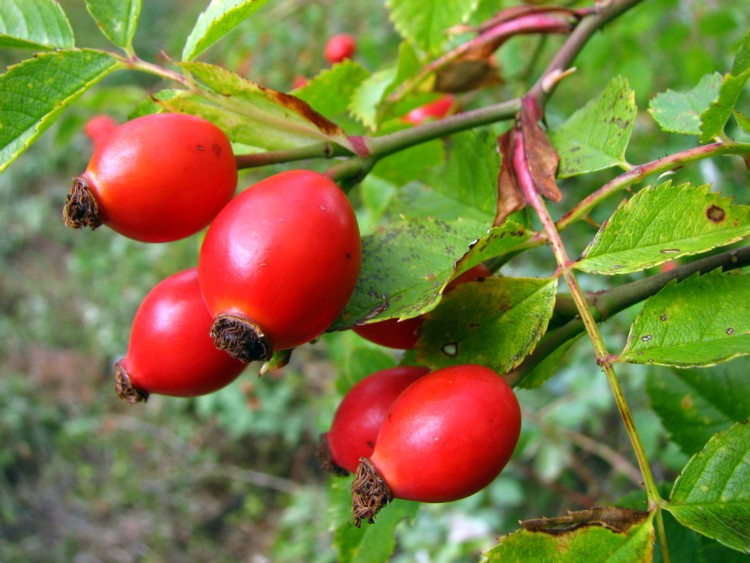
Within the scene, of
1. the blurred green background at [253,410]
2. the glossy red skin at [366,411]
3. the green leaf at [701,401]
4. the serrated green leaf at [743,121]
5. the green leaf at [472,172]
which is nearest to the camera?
the serrated green leaf at [743,121]

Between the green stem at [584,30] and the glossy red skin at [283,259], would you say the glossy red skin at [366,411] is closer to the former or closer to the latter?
the glossy red skin at [283,259]

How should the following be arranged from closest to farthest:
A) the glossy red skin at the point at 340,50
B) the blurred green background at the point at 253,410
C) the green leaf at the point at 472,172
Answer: the green leaf at the point at 472,172, the blurred green background at the point at 253,410, the glossy red skin at the point at 340,50

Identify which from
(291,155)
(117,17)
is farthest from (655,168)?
(117,17)

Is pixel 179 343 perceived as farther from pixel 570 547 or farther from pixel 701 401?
pixel 701 401

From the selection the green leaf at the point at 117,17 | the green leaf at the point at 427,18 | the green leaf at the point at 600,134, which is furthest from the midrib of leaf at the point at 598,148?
the green leaf at the point at 117,17

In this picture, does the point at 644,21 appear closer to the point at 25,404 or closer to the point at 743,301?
the point at 743,301

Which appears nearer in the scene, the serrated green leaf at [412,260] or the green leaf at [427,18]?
the serrated green leaf at [412,260]

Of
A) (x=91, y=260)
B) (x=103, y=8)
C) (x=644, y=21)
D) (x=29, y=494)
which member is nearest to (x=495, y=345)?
(x=103, y=8)
